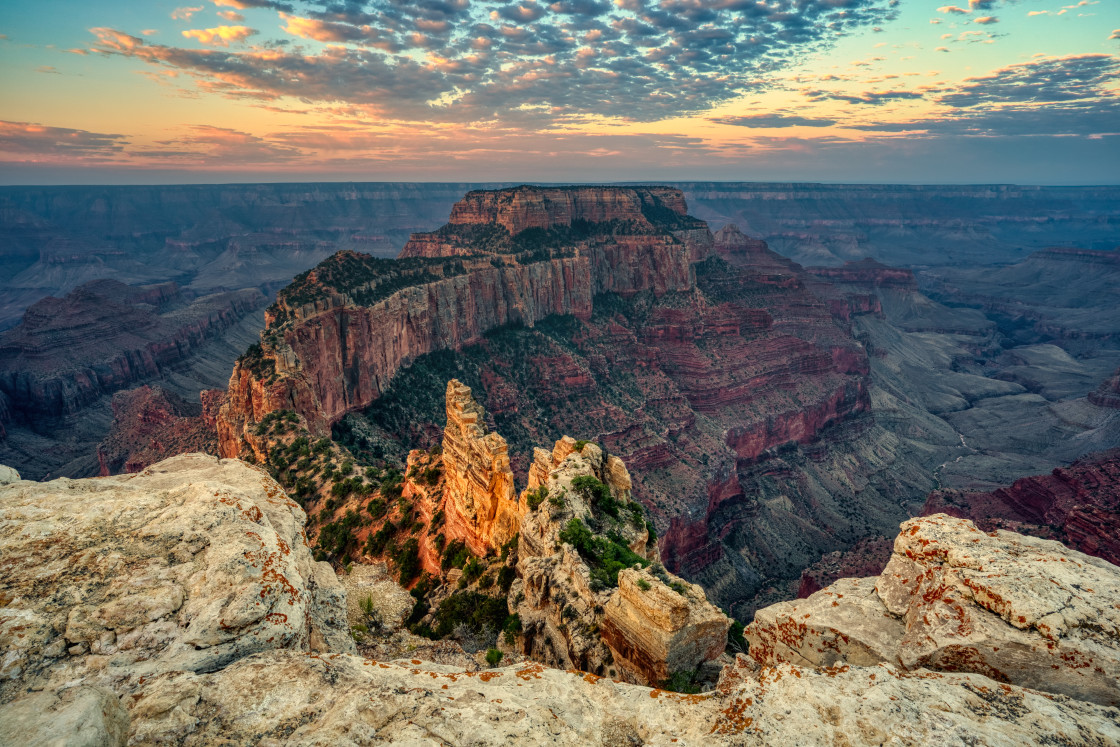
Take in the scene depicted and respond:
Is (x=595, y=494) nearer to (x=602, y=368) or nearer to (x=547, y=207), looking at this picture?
(x=602, y=368)

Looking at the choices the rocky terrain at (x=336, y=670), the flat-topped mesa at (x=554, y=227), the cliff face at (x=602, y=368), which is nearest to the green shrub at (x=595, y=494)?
the rocky terrain at (x=336, y=670)

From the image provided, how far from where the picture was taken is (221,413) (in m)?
50.3

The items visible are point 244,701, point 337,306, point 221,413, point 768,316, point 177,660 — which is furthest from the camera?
point 768,316

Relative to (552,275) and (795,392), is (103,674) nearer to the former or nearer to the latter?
(552,275)

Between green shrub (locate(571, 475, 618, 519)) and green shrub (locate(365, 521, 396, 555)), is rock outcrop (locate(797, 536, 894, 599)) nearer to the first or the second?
green shrub (locate(571, 475, 618, 519))

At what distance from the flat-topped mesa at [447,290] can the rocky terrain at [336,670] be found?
113ft

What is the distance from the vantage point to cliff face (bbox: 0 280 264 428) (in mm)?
110312

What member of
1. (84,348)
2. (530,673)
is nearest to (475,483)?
(530,673)

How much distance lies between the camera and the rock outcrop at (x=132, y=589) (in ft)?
30.5

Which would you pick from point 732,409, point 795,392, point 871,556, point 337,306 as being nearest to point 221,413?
point 337,306

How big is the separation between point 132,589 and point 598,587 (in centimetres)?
1412

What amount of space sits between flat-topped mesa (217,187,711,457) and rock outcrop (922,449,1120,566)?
5905 cm

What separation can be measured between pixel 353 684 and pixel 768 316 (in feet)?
343

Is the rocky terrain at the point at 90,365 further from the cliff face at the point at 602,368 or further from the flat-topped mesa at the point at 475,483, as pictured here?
the flat-topped mesa at the point at 475,483
